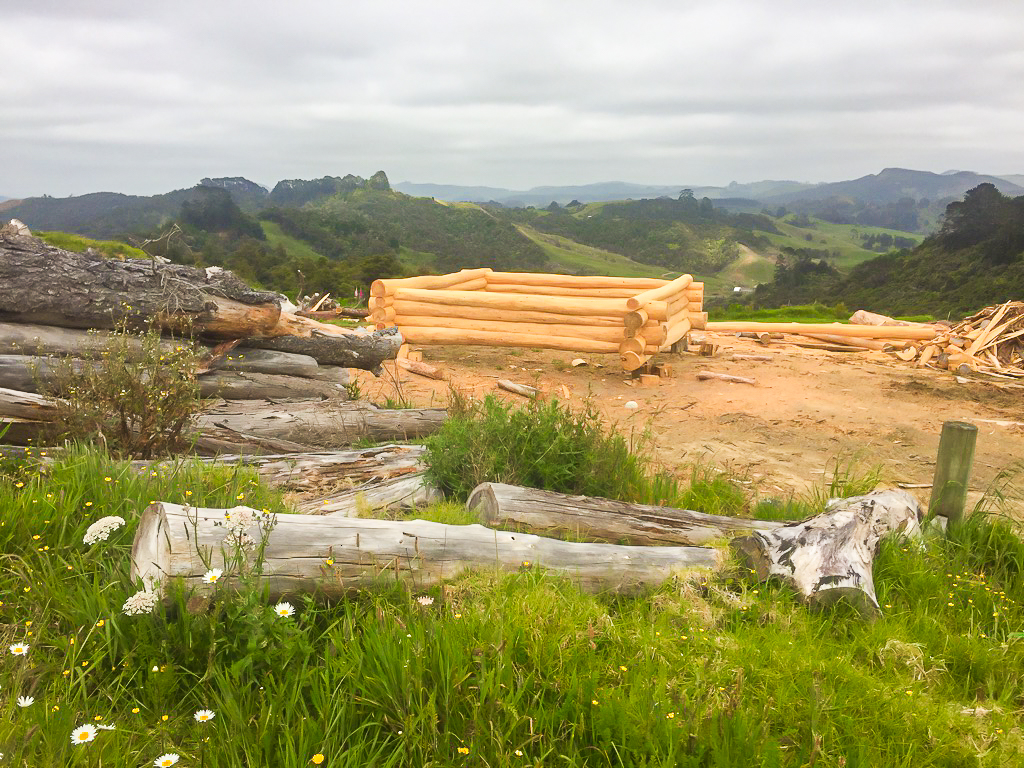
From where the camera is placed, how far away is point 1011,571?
394 cm

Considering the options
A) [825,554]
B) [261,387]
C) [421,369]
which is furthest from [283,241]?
[825,554]

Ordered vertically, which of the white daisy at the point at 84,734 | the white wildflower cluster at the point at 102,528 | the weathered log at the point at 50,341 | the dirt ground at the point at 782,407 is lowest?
the dirt ground at the point at 782,407

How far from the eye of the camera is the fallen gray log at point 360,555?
256cm

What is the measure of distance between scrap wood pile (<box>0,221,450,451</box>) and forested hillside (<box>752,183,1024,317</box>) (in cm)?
2676

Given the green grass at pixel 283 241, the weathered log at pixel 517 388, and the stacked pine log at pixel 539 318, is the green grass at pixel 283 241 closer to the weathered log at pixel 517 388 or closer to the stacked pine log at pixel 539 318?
the stacked pine log at pixel 539 318

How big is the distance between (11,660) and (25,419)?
2.63 metres

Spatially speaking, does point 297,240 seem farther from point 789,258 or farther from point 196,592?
point 196,592

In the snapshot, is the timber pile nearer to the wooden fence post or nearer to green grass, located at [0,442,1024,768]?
green grass, located at [0,442,1024,768]

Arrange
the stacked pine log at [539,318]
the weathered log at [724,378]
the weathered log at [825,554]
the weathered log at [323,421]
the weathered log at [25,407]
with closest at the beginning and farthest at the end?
the weathered log at [825,554]
the weathered log at [25,407]
the weathered log at [323,421]
the weathered log at [724,378]
the stacked pine log at [539,318]

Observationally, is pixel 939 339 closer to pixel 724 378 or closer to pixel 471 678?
pixel 724 378

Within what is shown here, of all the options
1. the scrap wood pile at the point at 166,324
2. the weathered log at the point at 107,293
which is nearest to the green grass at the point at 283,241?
the scrap wood pile at the point at 166,324

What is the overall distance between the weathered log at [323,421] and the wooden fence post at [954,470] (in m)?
3.84

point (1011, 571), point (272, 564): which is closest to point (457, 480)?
point (272, 564)

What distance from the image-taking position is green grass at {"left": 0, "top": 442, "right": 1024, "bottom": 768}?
6.91 feet
